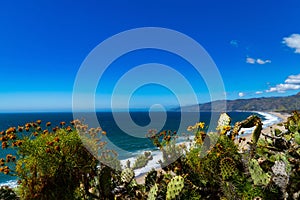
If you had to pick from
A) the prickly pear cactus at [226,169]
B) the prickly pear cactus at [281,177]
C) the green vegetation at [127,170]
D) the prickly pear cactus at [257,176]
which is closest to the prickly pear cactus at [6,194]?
the green vegetation at [127,170]

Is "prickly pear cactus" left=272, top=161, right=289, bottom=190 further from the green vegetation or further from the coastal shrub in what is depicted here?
the coastal shrub

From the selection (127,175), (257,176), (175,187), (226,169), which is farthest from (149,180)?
(257,176)

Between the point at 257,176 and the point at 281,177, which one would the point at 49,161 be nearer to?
the point at 257,176

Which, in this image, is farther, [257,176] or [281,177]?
[257,176]

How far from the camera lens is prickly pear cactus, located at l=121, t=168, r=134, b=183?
3.22 meters

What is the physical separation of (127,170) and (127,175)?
0.06 m

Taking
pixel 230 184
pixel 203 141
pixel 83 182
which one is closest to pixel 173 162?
pixel 203 141

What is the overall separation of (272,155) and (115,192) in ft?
6.73

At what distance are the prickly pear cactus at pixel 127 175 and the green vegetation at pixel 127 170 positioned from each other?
1 centimetres

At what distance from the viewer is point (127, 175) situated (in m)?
3.24

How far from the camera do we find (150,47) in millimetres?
4879

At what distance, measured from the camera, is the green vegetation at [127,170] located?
2.52 m

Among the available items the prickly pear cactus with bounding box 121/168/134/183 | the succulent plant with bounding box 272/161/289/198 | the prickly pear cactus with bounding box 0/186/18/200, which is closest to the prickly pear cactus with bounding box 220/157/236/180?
the succulent plant with bounding box 272/161/289/198

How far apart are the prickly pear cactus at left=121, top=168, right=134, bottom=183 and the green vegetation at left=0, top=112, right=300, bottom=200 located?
0.01 meters
